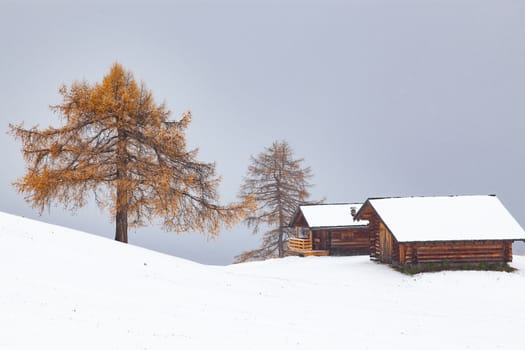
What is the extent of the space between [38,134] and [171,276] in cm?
1258

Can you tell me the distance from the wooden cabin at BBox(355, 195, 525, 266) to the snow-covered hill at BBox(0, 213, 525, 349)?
3.05 metres

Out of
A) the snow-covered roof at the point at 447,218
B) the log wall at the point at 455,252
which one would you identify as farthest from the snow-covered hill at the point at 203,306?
the snow-covered roof at the point at 447,218

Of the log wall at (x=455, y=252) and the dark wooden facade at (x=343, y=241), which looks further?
the dark wooden facade at (x=343, y=241)

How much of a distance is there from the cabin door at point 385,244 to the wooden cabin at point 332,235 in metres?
6.57

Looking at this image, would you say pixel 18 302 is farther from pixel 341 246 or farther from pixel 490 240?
pixel 341 246

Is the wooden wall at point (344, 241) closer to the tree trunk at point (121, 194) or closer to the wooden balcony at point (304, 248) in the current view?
the wooden balcony at point (304, 248)

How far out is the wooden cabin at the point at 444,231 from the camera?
2781cm

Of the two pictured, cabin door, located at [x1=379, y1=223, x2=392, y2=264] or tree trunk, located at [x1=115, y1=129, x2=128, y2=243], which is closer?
tree trunk, located at [x1=115, y1=129, x2=128, y2=243]

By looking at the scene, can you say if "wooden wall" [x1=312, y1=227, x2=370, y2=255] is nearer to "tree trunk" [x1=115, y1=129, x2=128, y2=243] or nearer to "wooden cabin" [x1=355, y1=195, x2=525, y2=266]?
"wooden cabin" [x1=355, y1=195, x2=525, y2=266]

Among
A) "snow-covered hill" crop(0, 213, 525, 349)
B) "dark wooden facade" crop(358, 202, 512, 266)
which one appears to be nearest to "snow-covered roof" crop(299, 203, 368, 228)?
"dark wooden facade" crop(358, 202, 512, 266)

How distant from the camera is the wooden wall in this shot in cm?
3909

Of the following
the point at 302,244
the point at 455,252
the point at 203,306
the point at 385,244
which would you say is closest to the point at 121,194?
the point at 203,306

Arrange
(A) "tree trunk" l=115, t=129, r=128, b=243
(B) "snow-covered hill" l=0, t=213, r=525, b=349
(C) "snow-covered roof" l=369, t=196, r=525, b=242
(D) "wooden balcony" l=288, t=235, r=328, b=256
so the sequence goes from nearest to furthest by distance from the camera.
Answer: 1. (B) "snow-covered hill" l=0, t=213, r=525, b=349
2. (A) "tree trunk" l=115, t=129, r=128, b=243
3. (C) "snow-covered roof" l=369, t=196, r=525, b=242
4. (D) "wooden balcony" l=288, t=235, r=328, b=256

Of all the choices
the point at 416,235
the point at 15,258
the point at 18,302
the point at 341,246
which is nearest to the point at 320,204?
the point at 341,246
